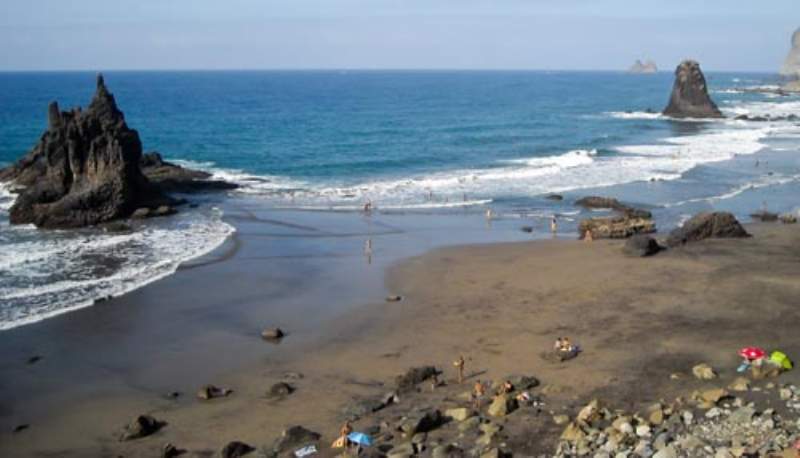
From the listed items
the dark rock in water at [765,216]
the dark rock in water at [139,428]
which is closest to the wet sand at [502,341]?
the dark rock in water at [139,428]

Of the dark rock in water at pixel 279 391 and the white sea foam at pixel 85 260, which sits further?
the white sea foam at pixel 85 260

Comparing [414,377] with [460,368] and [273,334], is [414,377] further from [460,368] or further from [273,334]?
[273,334]

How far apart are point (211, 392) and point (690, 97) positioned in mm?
99225

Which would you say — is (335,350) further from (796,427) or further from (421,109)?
(421,109)

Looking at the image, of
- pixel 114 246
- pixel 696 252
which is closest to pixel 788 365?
pixel 696 252

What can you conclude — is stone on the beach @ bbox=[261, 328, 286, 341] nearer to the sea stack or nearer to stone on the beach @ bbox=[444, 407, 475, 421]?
stone on the beach @ bbox=[444, 407, 475, 421]

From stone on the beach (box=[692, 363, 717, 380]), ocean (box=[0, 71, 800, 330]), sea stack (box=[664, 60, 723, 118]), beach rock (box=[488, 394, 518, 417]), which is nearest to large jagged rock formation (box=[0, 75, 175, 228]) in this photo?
ocean (box=[0, 71, 800, 330])

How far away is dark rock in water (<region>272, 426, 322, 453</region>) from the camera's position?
1708cm

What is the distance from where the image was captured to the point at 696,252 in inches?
1318

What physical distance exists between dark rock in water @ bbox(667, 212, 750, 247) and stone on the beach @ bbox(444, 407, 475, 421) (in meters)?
20.2

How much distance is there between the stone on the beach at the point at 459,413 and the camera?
59.1ft

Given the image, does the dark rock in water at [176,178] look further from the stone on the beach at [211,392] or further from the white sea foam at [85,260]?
the stone on the beach at [211,392]

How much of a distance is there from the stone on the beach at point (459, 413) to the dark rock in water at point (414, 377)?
2.23 meters

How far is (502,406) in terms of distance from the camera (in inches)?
716
